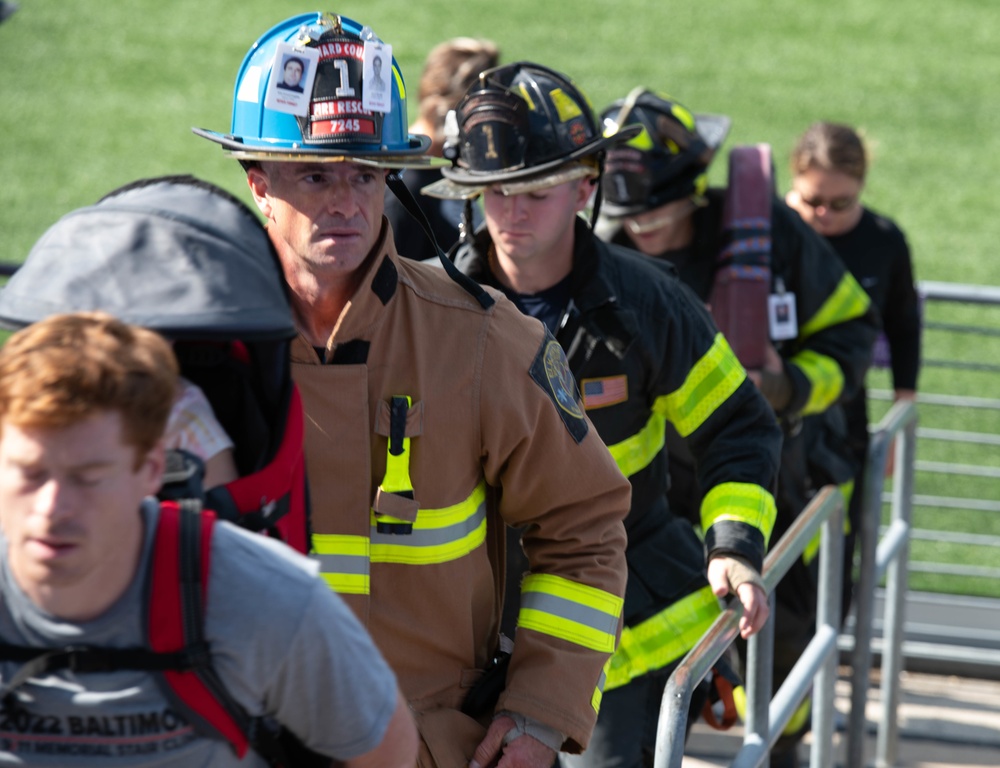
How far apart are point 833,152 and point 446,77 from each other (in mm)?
1479

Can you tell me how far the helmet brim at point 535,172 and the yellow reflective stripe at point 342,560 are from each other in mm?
1193

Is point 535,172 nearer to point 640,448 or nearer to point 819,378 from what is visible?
point 640,448

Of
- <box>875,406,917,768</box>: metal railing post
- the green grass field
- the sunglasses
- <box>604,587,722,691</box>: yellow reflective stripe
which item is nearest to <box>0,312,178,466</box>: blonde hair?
<box>604,587,722,691</box>: yellow reflective stripe

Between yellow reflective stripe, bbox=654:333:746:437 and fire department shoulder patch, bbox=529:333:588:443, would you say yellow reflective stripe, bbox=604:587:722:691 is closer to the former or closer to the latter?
yellow reflective stripe, bbox=654:333:746:437

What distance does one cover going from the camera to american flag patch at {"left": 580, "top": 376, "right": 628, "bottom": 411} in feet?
10.9

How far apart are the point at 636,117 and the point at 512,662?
2283 mm

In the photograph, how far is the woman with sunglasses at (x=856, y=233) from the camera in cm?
525

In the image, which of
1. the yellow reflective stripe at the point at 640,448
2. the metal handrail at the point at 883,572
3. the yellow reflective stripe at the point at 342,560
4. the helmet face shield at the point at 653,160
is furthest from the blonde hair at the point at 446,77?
the yellow reflective stripe at the point at 342,560

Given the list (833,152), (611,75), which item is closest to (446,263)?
(833,152)

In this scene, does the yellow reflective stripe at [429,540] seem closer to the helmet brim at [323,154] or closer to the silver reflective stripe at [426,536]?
the silver reflective stripe at [426,536]

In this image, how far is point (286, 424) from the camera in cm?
199

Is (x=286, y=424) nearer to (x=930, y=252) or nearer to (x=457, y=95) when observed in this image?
(x=457, y=95)

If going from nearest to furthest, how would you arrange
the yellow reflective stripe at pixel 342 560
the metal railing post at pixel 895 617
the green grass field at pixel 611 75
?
1. the yellow reflective stripe at pixel 342 560
2. the metal railing post at pixel 895 617
3. the green grass field at pixel 611 75

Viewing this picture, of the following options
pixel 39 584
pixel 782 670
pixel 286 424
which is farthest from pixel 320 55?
pixel 782 670
